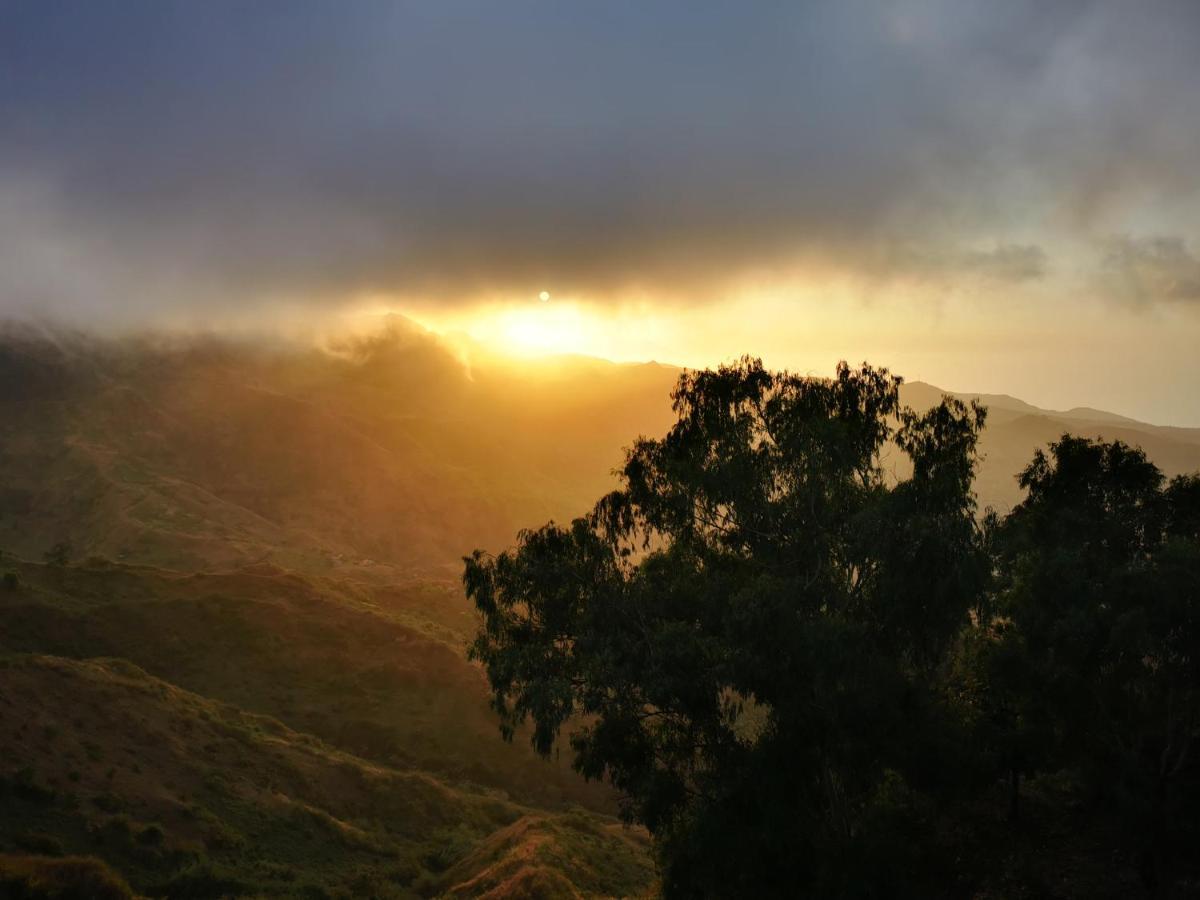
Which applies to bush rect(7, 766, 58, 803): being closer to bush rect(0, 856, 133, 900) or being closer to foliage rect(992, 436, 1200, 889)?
bush rect(0, 856, 133, 900)

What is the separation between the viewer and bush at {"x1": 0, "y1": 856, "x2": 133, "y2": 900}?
20797mm

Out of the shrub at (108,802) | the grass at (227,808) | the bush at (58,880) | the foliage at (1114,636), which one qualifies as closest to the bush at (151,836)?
the grass at (227,808)

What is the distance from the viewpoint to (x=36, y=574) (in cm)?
5878

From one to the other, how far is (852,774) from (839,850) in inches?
68.6

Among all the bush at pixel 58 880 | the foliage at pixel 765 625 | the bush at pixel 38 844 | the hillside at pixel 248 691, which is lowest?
the hillside at pixel 248 691

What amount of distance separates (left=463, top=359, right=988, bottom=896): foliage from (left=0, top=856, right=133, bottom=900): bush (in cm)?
1225

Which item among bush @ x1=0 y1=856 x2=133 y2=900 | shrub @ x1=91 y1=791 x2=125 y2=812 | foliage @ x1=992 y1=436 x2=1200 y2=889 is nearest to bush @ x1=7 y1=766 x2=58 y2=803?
shrub @ x1=91 y1=791 x2=125 y2=812

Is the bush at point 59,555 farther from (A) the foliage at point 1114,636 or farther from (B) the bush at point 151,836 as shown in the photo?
(A) the foliage at point 1114,636

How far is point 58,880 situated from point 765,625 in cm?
2072

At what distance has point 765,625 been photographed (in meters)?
17.7

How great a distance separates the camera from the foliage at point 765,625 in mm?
17938

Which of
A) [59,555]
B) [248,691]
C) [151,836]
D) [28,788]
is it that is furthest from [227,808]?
[59,555]

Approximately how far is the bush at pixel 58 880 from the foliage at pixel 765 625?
1225 cm

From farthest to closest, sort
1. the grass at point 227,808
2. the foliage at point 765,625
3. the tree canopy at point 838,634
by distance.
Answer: the grass at point 227,808, the tree canopy at point 838,634, the foliage at point 765,625
